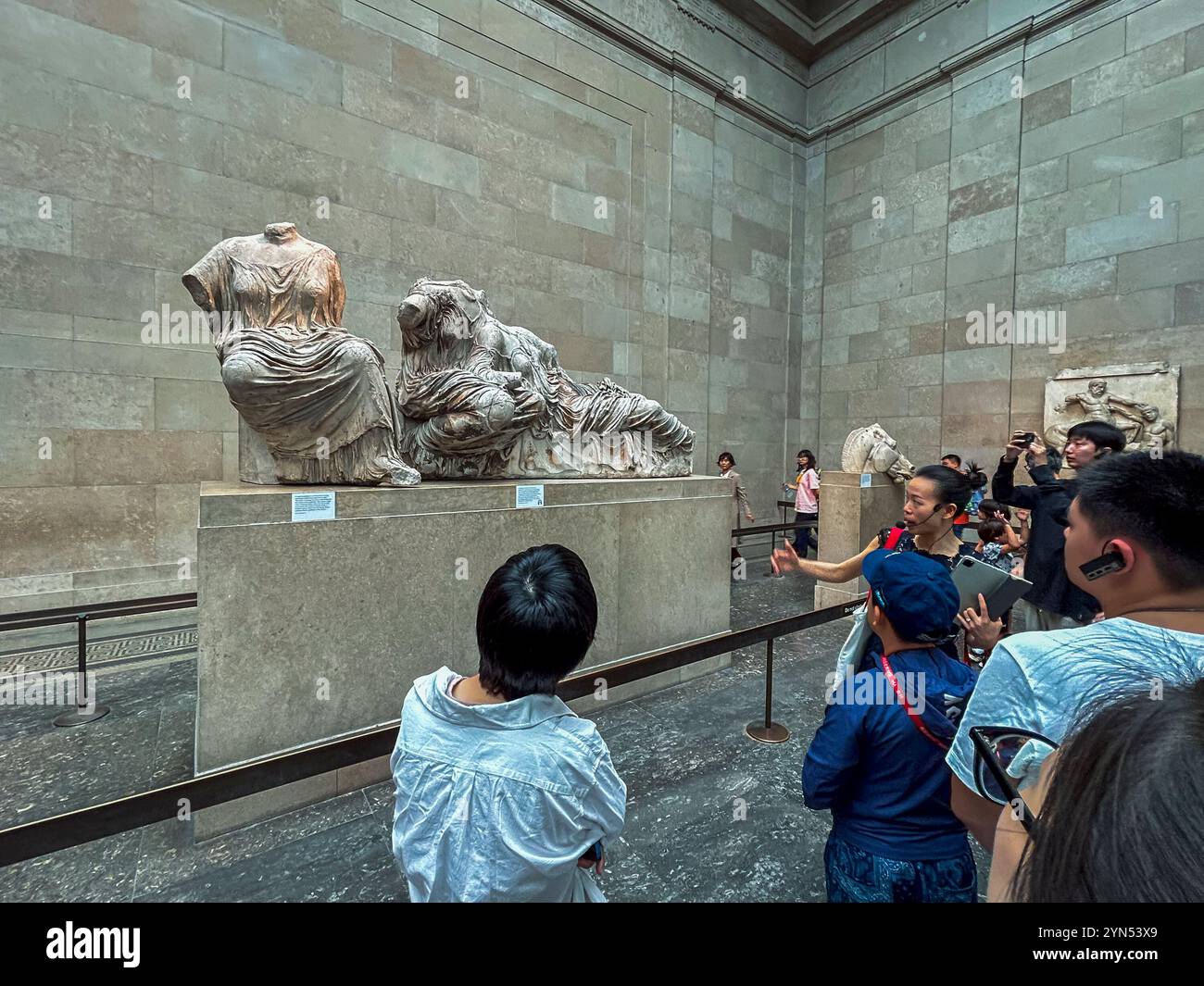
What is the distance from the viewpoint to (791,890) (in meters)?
2.06

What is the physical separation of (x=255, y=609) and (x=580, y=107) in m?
7.69

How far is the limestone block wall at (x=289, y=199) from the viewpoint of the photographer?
15.3 ft

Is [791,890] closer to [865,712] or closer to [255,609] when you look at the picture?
[865,712]

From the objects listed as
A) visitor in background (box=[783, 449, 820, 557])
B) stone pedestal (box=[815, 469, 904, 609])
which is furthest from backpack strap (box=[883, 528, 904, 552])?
visitor in background (box=[783, 449, 820, 557])

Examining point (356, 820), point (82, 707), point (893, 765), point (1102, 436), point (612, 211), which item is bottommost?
point (356, 820)

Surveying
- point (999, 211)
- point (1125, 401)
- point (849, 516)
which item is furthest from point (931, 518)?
point (999, 211)

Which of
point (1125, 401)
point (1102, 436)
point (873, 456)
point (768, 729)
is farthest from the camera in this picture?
point (1125, 401)

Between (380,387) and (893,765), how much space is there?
9.06 ft

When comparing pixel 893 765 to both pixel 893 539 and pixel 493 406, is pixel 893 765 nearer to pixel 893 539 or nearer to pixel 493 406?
pixel 893 539

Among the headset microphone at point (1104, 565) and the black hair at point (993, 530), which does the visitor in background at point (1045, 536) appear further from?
the headset microphone at point (1104, 565)

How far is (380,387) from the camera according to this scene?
3.00 meters

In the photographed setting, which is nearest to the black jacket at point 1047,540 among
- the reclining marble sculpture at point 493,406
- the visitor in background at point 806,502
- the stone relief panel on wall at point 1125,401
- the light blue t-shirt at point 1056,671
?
the reclining marble sculpture at point 493,406
